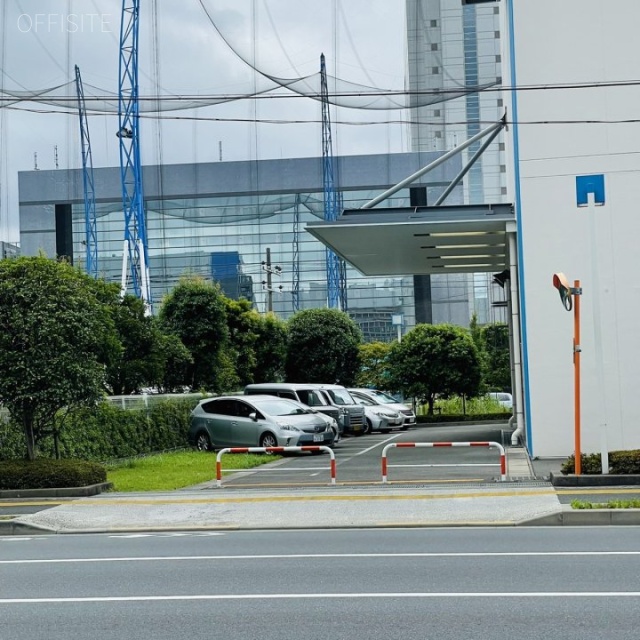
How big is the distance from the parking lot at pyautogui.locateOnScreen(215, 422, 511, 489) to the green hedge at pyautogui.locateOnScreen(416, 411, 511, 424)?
1413cm

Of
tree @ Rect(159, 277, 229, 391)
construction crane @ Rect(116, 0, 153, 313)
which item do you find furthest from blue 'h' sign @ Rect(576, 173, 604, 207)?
construction crane @ Rect(116, 0, 153, 313)

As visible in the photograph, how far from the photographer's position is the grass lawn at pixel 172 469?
19.9 meters

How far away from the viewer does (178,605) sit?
8.36 meters

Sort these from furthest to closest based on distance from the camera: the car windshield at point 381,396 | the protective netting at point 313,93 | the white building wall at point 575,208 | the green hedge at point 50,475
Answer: the car windshield at point 381,396 → the protective netting at point 313,93 → the white building wall at point 575,208 → the green hedge at point 50,475

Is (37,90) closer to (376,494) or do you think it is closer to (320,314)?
(320,314)

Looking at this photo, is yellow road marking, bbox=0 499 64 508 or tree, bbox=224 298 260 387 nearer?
yellow road marking, bbox=0 499 64 508

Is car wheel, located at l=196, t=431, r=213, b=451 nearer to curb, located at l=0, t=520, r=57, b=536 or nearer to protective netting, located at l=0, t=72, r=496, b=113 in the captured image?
protective netting, located at l=0, t=72, r=496, b=113

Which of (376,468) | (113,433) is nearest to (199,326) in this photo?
(113,433)

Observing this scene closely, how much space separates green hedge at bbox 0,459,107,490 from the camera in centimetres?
1859

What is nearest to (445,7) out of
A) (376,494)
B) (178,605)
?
(376,494)

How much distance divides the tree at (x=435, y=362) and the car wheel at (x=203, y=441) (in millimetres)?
16257

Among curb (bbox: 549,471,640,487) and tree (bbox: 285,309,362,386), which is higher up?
tree (bbox: 285,309,362,386)

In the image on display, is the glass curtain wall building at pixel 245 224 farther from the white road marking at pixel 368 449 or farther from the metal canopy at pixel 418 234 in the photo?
the metal canopy at pixel 418 234

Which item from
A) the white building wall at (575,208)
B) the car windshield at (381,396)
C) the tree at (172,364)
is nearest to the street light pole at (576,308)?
the white building wall at (575,208)
